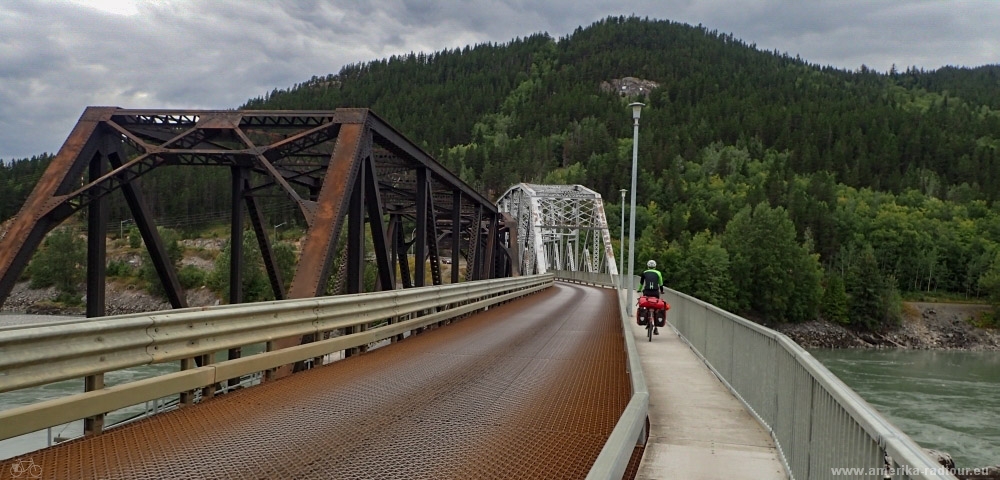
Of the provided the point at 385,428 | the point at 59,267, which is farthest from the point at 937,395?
the point at 59,267

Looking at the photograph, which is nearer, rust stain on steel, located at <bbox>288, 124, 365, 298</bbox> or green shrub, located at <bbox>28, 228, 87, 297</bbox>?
rust stain on steel, located at <bbox>288, 124, 365, 298</bbox>

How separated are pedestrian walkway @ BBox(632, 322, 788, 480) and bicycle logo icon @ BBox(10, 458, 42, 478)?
4.46 metres

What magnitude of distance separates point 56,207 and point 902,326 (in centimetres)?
11263

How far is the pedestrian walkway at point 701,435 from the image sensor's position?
6.55 meters

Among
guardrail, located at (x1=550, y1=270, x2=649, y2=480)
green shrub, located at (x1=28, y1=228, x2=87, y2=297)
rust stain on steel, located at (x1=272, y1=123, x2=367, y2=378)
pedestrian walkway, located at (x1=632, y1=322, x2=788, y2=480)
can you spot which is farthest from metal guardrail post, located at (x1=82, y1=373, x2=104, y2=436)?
green shrub, located at (x1=28, y1=228, x2=87, y2=297)

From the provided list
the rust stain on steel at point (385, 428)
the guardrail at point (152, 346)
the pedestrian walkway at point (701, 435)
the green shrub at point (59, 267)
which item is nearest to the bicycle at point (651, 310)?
the pedestrian walkway at point (701, 435)

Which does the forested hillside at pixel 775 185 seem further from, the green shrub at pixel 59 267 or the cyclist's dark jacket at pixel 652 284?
the cyclist's dark jacket at pixel 652 284

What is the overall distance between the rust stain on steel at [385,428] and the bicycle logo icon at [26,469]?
5 cm

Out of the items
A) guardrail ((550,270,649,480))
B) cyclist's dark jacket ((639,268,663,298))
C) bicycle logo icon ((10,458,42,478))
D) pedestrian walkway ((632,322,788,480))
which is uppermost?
cyclist's dark jacket ((639,268,663,298))

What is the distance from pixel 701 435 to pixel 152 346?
5640 millimetres

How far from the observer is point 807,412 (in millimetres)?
5719

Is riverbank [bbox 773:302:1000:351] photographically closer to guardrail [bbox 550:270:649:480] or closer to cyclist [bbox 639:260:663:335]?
cyclist [bbox 639:260:663:335]

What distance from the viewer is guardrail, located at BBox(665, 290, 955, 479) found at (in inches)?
134

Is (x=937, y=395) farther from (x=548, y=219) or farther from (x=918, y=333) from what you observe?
(x=548, y=219)
